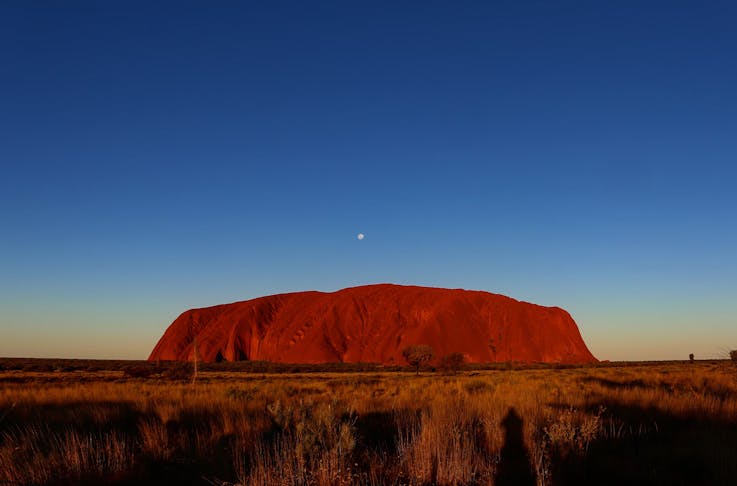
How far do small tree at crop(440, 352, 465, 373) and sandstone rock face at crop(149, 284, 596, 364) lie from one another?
659 inches

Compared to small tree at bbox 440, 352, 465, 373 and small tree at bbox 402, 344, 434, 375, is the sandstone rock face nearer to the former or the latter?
small tree at bbox 402, 344, 434, 375

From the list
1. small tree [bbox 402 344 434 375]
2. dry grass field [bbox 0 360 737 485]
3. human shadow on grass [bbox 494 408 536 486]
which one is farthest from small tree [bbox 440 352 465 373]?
human shadow on grass [bbox 494 408 536 486]

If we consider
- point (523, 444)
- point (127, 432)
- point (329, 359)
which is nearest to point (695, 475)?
point (523, 444)

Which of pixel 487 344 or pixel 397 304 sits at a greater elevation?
pixel 397 304

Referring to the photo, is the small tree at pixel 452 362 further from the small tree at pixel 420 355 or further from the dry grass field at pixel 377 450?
the dry grass field at pixel 377 450

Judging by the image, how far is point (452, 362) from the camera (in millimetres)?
51719

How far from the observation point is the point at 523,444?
6.93 metres

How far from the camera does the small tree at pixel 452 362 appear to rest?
51.7 m

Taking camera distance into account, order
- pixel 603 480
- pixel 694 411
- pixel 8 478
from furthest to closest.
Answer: pixel 694 411 < pixel 603 480 < pixel 8 478

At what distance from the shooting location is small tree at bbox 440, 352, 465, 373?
51656 mm

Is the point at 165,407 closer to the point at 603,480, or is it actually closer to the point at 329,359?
the point at 603,480

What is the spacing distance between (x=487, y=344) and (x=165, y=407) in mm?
69060

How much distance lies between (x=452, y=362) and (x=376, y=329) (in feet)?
89.4

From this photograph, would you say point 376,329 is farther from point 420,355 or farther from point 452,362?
point 452,362
